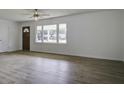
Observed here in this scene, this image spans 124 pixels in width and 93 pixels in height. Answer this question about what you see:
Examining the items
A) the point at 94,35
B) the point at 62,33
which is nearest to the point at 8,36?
the point at 62,33

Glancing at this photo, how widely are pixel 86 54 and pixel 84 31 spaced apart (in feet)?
4.27

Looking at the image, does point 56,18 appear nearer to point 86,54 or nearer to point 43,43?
point 43,43

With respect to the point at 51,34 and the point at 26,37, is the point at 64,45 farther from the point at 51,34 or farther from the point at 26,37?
the point at 26,37

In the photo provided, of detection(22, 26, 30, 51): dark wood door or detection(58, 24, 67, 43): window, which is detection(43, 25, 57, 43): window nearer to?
detection(58, 24, 67, 43): window

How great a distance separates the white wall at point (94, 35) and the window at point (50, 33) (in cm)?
42

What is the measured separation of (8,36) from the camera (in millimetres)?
8219

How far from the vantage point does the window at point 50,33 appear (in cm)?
724

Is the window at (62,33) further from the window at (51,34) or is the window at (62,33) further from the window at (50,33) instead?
the window at (50,33)

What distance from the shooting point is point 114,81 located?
2.70 m

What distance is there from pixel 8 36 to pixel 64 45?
15.2ft

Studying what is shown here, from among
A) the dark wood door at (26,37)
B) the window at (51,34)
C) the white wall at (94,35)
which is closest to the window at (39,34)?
the window at (51,34)
